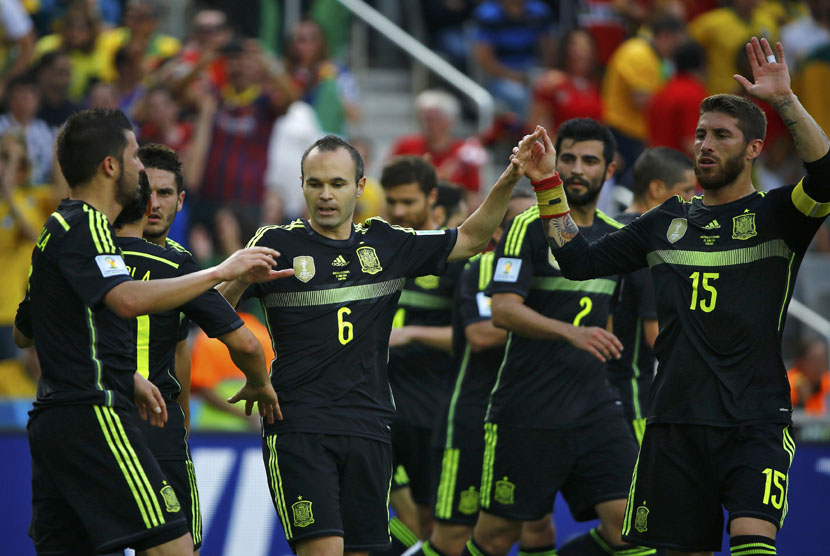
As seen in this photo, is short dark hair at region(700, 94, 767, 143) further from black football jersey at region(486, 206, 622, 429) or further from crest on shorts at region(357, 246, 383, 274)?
crest on shorts at region(357, 246, 383, 274)

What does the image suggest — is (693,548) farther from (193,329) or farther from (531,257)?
(193,329)

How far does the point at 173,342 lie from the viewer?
6.05m

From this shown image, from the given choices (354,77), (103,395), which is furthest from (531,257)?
(354,77)

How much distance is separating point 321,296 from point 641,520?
1893mm

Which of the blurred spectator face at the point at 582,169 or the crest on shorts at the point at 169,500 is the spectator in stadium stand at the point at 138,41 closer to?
the blurred spectator face at the point at 582,169

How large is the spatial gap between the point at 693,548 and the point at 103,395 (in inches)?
109

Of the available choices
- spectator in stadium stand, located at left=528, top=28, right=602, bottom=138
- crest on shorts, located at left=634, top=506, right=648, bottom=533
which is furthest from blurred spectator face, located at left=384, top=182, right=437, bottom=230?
spectator in stadium stand, located at left=528, top=28, right=602, bottom=138

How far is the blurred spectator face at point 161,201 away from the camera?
6387 mm

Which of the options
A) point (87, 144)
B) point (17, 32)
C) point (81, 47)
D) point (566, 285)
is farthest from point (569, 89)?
point (87, 144)

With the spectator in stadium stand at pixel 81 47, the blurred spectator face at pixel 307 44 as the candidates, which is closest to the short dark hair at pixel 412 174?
the blurred spectator face at pixel 307 44

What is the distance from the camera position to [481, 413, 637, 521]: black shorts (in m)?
6.82

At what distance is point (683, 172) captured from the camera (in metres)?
7.57

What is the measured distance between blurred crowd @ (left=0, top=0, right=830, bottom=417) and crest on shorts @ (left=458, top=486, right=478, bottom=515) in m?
4.47

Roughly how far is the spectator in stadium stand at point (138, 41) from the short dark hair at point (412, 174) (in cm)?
600
